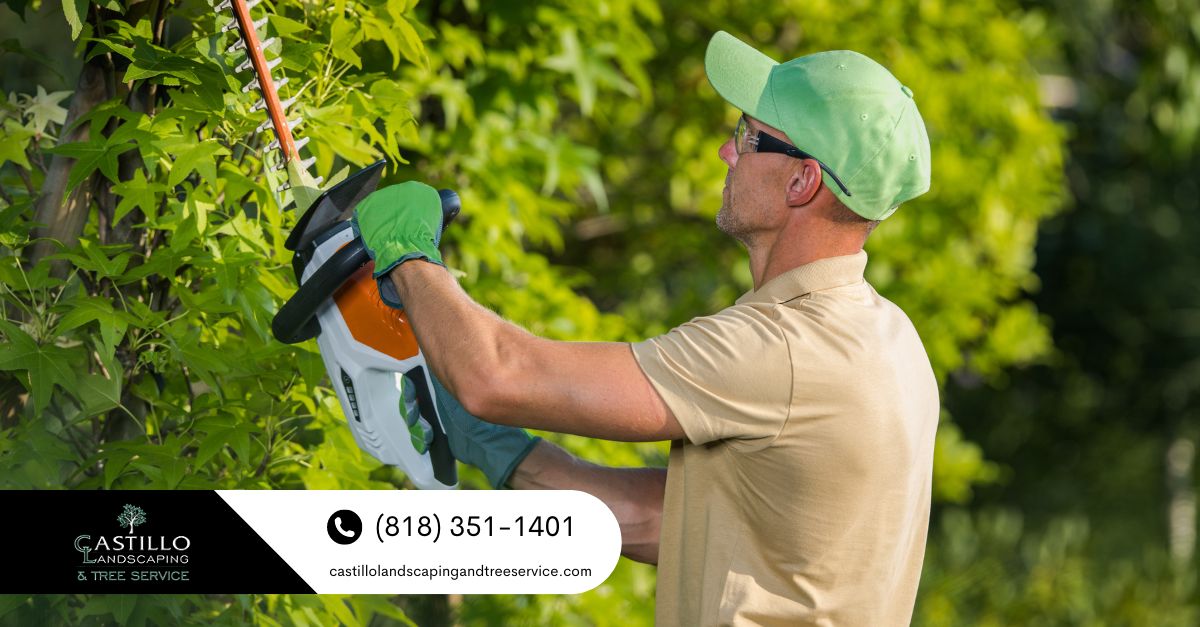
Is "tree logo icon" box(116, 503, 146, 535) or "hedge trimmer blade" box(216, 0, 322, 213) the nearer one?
"hedge trimmer blade" box(216, 0, 322, 213)

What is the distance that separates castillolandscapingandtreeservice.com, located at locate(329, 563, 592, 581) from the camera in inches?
92.9

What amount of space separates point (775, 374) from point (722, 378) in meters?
0.08

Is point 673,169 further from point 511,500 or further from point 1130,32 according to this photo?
point 1130,32

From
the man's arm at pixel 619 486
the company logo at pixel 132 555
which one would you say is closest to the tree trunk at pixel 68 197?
the company logo at pixel 132 555

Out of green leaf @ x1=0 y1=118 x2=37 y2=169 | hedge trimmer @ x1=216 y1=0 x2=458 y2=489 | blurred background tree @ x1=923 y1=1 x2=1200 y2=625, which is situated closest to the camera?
hedge trimmer @ x1=216 y1=0 x2=458 y2=489

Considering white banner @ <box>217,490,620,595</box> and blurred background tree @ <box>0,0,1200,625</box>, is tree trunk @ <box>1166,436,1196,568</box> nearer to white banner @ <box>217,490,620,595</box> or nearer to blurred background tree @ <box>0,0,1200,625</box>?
blurred background tree @ <box>0,0,1200,625</box>

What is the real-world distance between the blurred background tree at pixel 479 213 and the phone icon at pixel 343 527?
0.15 meters

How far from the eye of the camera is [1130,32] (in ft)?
37.4

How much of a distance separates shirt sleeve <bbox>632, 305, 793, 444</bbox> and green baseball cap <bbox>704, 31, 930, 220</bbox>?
0.33m

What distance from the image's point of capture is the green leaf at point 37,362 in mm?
2162

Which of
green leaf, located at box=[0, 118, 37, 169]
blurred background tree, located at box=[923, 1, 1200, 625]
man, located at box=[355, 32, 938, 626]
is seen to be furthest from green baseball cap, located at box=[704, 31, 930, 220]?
blurred background tree, located at box=[923, 1, 1200, 625]

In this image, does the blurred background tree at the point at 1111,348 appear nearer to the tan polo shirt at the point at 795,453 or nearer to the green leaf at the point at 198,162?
the tan polo shirt at the point at 795,453

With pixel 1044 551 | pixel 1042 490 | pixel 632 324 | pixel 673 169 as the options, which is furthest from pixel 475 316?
pixel 1042 490

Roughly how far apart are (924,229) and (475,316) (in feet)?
12.2
